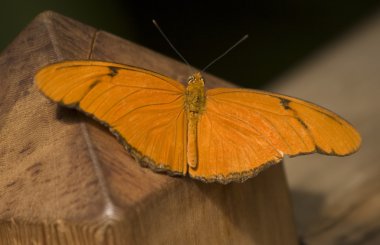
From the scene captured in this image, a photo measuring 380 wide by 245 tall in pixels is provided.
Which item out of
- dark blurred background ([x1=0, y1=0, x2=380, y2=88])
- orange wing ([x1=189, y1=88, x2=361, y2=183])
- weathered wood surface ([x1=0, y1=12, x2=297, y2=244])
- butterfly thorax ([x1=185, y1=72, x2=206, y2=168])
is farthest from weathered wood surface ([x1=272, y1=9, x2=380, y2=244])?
dark blurred background ([x1=0, y1=0, x2=380, y2=88])

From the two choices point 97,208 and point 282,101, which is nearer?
point 97,208

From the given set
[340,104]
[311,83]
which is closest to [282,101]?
[340,104]

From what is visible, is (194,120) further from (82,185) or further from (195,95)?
(82,185)

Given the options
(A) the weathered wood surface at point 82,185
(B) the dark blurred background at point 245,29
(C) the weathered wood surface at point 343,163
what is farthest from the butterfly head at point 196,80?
(B) the dark blurred background at point 245,29

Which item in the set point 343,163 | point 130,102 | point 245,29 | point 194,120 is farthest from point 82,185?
point 245,29

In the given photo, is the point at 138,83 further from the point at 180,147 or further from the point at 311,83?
the point at 311,83

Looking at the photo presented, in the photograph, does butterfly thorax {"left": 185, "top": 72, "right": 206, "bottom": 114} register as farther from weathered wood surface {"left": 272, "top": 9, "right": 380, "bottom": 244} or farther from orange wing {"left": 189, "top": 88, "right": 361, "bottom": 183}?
weathered wood surface {"left": 272, "top": 9, "right": 380, "bottom": 244}
